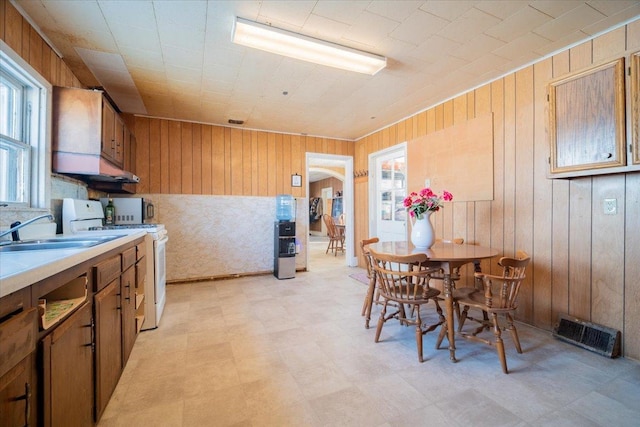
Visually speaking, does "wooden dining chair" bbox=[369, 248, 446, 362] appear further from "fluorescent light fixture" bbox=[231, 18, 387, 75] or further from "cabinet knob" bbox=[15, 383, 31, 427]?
"cabinet knob" bbox=[15, 383, 31, 427]

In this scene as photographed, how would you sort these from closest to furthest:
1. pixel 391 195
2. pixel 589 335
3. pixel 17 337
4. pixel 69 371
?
pixel 17 337
pixel 69 371
pixel 589 335
pixel 391 195

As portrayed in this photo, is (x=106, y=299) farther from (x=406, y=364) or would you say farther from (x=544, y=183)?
(x=544, y=183)

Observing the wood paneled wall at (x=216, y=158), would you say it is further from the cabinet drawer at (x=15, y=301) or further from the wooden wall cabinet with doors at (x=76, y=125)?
the cabinet drawer at (x=15, y=301)

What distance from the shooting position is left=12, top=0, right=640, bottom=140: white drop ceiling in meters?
1.98

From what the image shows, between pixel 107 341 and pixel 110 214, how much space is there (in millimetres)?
2502

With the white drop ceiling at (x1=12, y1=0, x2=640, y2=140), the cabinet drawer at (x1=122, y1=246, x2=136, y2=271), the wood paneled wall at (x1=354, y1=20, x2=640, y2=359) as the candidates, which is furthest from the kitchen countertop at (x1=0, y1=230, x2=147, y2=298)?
the wood paneled wall at (x1=354, y1=20, x2=640, y2=359)

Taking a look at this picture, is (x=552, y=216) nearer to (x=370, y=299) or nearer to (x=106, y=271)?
(x=370, y=299)

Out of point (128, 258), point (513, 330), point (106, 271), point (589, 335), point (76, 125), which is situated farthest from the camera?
point (76, 125)

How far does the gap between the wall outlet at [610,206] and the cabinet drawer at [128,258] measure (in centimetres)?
368

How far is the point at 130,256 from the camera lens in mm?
2059

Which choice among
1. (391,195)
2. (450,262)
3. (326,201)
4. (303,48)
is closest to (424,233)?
(450,262)

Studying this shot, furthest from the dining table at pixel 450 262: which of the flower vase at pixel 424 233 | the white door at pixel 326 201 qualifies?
the white door at pixel 326 201

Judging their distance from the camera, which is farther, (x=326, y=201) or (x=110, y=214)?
(x=326, y=201)

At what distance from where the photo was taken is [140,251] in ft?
7.91
